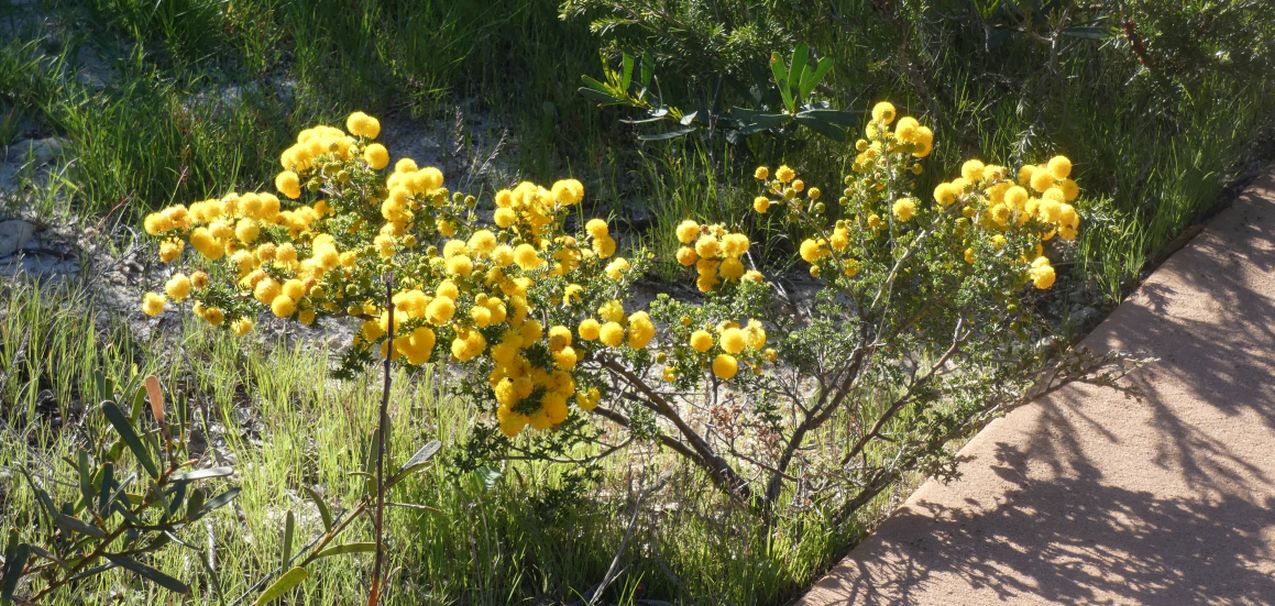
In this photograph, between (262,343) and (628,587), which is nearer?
(628,587)

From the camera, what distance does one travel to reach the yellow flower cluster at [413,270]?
2168 millimetres

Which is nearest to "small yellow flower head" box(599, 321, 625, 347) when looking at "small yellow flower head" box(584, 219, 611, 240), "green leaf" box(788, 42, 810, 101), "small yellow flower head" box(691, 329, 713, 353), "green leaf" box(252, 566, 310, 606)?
"small yellow flower head" box(691, 329, 713, 353)

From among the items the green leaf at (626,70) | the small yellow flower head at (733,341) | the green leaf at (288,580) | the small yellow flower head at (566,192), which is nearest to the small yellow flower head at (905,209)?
the small yellow flower head at (733,341)

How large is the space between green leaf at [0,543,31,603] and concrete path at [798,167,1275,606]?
1371mm

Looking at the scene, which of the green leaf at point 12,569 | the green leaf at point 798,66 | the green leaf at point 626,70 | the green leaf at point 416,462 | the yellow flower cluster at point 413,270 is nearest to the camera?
the green leaf at point 12,569

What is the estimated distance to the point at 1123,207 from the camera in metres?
3.81

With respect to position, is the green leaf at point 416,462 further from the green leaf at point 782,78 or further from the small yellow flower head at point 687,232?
the green leaf at point 782,78

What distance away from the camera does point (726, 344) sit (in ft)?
7.41

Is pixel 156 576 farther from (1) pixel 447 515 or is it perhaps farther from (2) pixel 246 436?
(2) pixel 246 436

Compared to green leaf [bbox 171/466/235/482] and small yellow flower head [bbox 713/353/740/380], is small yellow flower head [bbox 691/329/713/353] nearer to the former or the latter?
small yellow flower head [bbox 713/353/740/380]

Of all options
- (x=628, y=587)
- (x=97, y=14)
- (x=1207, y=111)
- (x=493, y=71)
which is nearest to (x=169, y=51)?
(x=97, y=14)

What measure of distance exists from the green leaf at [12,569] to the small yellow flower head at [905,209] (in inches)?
66.1

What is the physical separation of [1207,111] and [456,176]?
7.71 ft

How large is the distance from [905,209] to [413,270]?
1.00 m
